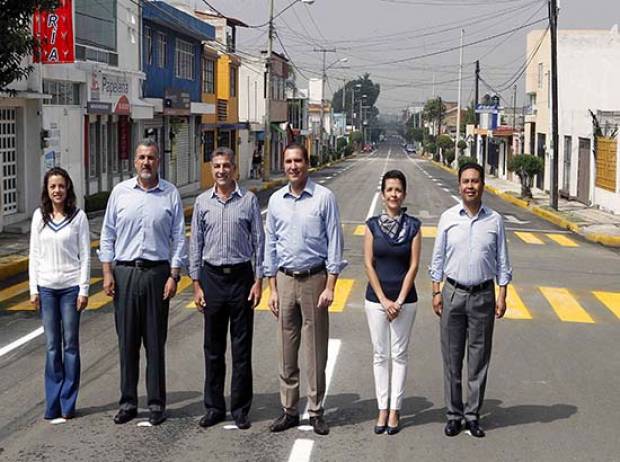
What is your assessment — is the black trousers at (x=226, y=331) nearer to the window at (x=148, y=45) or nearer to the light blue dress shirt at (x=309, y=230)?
the light blue dress shirt at (x=309, y=230)

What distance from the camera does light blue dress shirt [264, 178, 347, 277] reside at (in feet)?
21.7

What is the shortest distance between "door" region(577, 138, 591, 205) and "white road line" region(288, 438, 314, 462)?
27.1m

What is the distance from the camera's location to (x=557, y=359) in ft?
30.6

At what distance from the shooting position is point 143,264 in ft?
22.5

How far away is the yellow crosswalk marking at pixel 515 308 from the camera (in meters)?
11.8

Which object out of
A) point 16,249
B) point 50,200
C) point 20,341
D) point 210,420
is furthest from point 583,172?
point 50,200

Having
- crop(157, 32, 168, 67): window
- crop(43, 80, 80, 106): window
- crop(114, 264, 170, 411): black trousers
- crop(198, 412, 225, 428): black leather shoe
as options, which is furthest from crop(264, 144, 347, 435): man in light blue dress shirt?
crop(157, 32, 168, 67): window

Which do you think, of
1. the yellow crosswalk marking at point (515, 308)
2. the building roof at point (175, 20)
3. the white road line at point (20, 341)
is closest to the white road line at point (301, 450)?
the white road line at point (20, 341)

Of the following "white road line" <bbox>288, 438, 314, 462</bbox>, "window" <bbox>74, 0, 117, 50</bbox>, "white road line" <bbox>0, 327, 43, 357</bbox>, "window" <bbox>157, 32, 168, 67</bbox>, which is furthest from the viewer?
"window" <bbox>157, 32, 168, 67</bbox>

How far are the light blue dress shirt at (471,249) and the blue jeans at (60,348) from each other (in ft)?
8.74

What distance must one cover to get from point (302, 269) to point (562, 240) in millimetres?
16600

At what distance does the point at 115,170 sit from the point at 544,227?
1272 centimetres

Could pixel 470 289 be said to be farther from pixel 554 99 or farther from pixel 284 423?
pixel 554 99

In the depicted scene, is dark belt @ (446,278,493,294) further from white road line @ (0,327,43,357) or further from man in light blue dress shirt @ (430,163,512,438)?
white road line @ (0,327,43,357)
